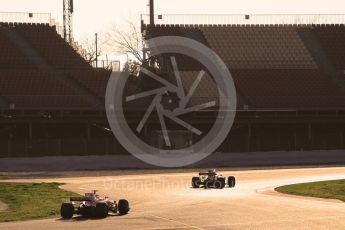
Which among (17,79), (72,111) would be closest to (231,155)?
(72,111)

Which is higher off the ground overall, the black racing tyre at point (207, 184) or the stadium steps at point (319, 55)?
the stadium steps at point (319, 55)

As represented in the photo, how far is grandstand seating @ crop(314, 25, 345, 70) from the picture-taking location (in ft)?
247

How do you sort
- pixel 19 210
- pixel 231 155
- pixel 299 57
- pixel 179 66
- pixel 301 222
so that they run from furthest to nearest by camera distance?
pixel 299 57 < pixel 179 66 < pixel 231 155 < pixel 19 210 < pixel 301 222

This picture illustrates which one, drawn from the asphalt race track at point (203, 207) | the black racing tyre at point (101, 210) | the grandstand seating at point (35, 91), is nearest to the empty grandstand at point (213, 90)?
the grandstand seating at point (35, 91)

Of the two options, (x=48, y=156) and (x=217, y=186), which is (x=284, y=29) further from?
(x=217, y=186)

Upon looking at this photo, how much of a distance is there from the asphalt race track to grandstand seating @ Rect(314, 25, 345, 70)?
106 feet

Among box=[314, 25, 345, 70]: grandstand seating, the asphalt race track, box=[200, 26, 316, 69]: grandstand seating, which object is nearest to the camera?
the asphalt race track

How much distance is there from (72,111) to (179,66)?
42.5ft

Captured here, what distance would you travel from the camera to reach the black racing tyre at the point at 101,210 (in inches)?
990

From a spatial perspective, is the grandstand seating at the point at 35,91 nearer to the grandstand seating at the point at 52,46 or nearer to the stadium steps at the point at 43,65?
the stadium steps at the point at 43,65

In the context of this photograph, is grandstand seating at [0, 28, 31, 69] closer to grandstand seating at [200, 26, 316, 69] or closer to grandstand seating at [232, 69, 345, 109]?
grandstand seating at [200, 26, 316, 69]

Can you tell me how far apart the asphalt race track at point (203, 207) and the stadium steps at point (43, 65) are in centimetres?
2051

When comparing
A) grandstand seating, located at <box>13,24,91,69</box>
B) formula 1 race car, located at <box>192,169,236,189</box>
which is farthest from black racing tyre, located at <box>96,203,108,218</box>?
grandstand seating, located at <box>13,24,91,69</box>

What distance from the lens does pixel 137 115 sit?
62.3 m
